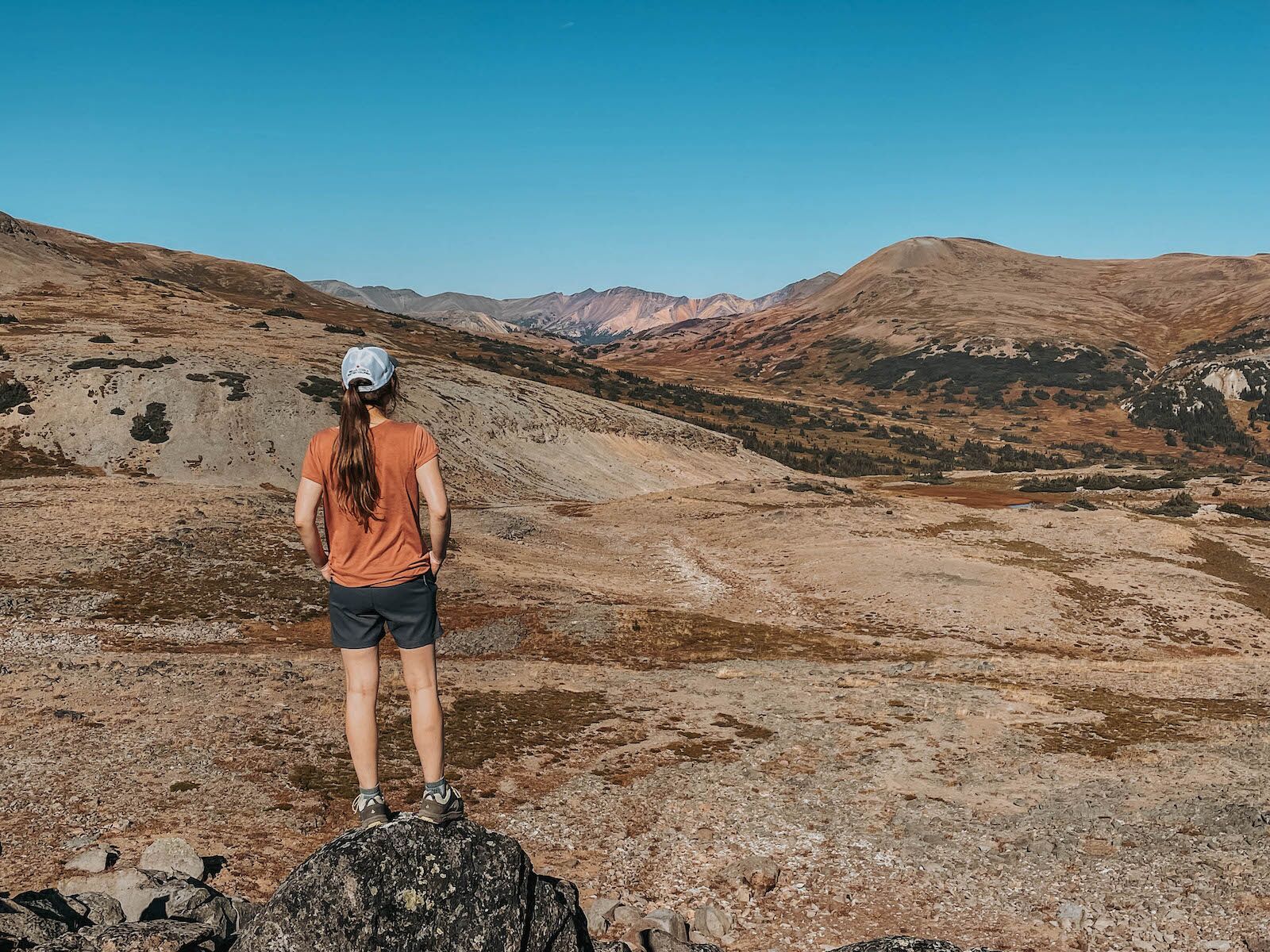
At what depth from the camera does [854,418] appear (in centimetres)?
17438

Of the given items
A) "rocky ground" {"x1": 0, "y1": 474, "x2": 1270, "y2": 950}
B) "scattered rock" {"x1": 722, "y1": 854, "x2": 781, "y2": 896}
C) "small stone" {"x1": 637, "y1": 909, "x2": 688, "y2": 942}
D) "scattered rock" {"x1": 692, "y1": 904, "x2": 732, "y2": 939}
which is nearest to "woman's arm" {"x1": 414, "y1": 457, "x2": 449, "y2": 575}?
"small stone" {"x1": 637, "y1": 909, "x2": 688, "y2": 942}

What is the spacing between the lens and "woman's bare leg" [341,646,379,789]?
7.13 metres

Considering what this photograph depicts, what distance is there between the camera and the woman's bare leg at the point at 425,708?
7.11 m

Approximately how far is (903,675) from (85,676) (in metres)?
23.4

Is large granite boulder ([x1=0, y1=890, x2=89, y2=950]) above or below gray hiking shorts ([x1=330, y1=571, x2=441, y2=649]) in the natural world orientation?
below

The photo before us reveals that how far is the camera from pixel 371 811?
6.96 m

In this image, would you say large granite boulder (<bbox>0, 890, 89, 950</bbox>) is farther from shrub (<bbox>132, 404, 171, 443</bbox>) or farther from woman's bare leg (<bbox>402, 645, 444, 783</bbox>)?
shrub (<bbox>132, 404, 171, 443</bbox>)

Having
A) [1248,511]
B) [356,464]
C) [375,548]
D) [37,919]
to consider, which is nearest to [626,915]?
[37,919]

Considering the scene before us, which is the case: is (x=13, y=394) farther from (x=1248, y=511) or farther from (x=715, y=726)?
(x=1248, y=511)

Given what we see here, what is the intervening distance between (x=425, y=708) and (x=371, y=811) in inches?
37.7

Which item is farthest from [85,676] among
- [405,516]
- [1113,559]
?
[1113,559]

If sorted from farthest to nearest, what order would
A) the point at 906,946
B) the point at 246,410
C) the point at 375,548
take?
the point at 246,410
the point at 906,946
the point at 375,548

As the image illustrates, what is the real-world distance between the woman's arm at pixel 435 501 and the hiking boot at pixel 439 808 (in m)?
1.94

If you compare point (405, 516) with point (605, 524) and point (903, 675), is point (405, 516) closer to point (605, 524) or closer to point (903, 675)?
point (903, 675)
